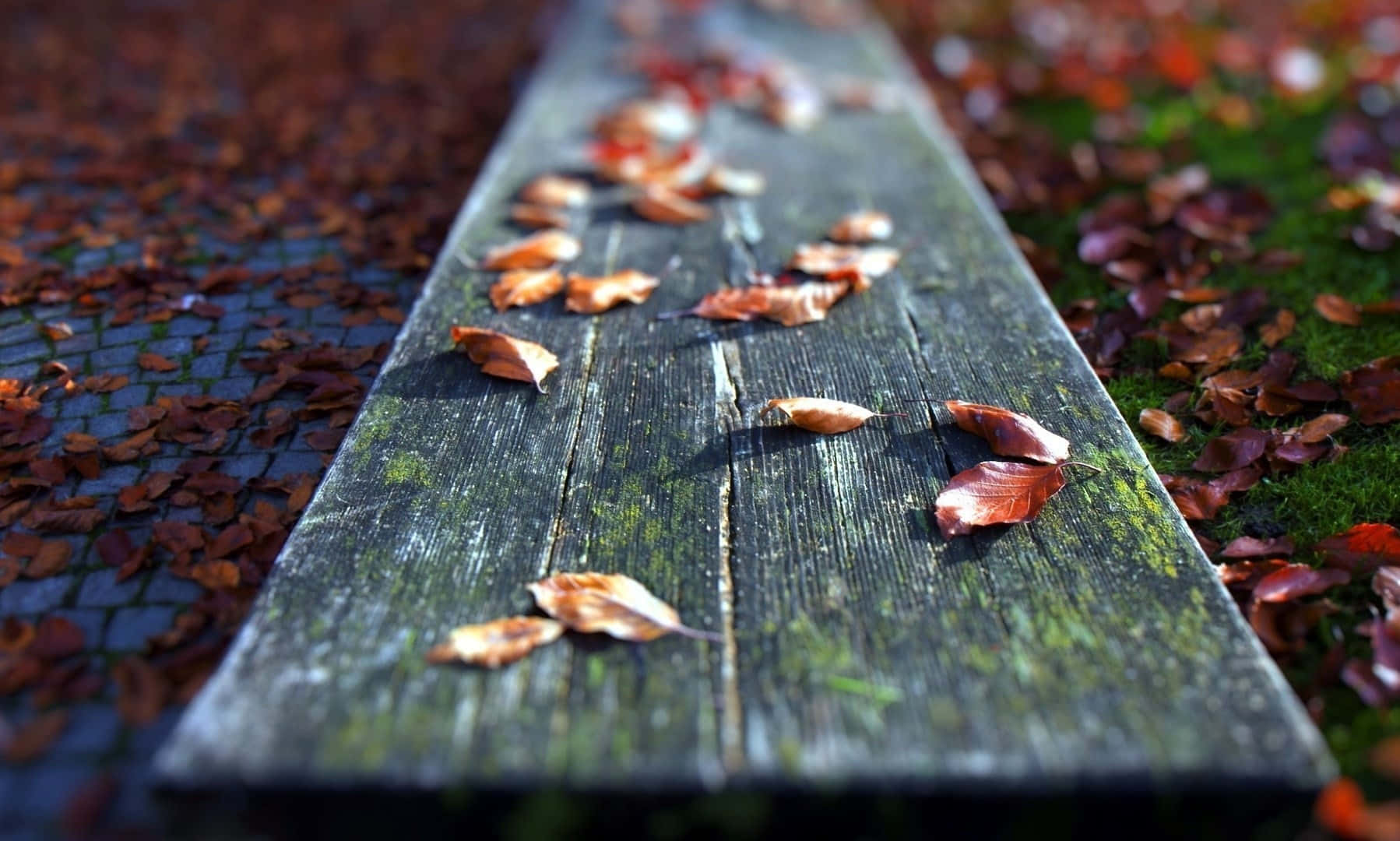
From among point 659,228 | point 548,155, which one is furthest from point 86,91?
point 659,228

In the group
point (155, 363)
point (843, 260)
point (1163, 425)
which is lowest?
point (155, 363)

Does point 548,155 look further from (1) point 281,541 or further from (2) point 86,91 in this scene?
(2) point 86,91

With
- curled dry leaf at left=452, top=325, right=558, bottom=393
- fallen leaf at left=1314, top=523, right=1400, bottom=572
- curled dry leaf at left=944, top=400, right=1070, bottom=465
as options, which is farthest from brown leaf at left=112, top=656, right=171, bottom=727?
fallen leaf at left=1314, top=523, right=1400, bottom=572

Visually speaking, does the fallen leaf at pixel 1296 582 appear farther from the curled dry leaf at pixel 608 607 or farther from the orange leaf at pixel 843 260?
the orange leaf at pixel 843 260

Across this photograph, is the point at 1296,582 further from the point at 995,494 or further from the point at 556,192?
the point at 556,192

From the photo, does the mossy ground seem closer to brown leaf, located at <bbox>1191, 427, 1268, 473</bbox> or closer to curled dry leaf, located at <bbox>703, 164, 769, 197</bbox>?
brown leaf, located at <bbox>1191, 427, 1268, 473</bbox>

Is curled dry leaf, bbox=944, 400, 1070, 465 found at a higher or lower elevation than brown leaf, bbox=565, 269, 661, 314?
higher

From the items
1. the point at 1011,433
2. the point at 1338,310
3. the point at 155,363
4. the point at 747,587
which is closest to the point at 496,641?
the point at 747,587
